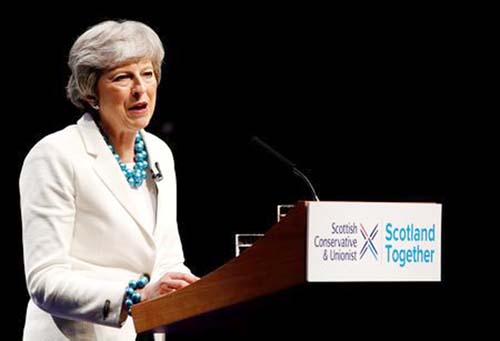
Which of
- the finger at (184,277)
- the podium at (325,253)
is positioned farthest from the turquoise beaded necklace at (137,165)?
the podium at (325,253)

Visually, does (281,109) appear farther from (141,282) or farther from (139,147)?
(141,282)

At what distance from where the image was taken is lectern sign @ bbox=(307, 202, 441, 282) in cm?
173

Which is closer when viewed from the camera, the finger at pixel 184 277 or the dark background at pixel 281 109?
the finger at pixel 184 277

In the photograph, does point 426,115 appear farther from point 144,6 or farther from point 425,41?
point 144,6

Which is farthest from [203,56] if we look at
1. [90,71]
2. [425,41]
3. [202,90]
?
[90,71]

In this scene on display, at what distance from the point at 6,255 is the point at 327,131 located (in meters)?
1.52

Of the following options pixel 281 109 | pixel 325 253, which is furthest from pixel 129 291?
pixel 281 109

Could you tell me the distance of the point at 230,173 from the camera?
12.5 feet

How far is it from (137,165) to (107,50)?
0.33 metres

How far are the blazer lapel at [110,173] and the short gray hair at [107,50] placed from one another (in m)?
0.15

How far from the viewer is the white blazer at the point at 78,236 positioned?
227 centimetres

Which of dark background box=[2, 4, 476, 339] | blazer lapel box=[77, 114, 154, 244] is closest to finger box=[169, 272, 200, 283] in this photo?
blazer lapel box=[77, 114, 154, 244]

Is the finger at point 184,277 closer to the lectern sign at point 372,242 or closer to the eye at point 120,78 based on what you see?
the lectern sign at point 372,242

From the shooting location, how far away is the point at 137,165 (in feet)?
8.36
